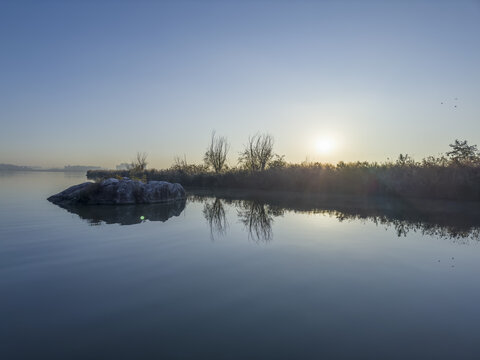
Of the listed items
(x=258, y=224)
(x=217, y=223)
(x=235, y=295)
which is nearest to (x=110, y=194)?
(x=217, y=223)

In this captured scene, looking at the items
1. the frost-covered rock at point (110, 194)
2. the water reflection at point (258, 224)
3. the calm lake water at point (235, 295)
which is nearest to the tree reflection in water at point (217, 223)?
the calm lake water at point (235, 295)

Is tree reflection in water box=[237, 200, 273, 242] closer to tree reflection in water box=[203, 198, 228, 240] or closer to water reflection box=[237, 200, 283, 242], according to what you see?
water reflection box=[237, 200, 283, 242]

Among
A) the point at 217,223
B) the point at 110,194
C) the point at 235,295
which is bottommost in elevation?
the point at 235,295

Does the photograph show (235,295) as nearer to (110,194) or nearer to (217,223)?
(217,223)

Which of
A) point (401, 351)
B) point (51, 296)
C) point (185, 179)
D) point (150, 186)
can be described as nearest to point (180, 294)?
point (51, 296)

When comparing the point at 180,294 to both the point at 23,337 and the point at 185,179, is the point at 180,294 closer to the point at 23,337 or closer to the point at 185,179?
the point at 23,337

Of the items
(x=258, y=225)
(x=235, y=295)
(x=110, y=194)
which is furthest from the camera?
(x=110, y=194)

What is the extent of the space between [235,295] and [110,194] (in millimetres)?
9591

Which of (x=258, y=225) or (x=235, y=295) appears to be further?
(x=258, y=225)

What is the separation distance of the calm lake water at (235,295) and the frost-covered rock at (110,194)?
5.00 metres

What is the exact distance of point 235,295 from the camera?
310cm

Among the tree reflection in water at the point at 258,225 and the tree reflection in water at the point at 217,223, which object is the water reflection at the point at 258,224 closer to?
the tree reflection in water at the point at 258,225

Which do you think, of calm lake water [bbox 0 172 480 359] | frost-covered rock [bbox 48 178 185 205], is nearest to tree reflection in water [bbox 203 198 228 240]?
calm lake water [bbox 0 172 480 359]

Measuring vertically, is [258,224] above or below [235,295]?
above
